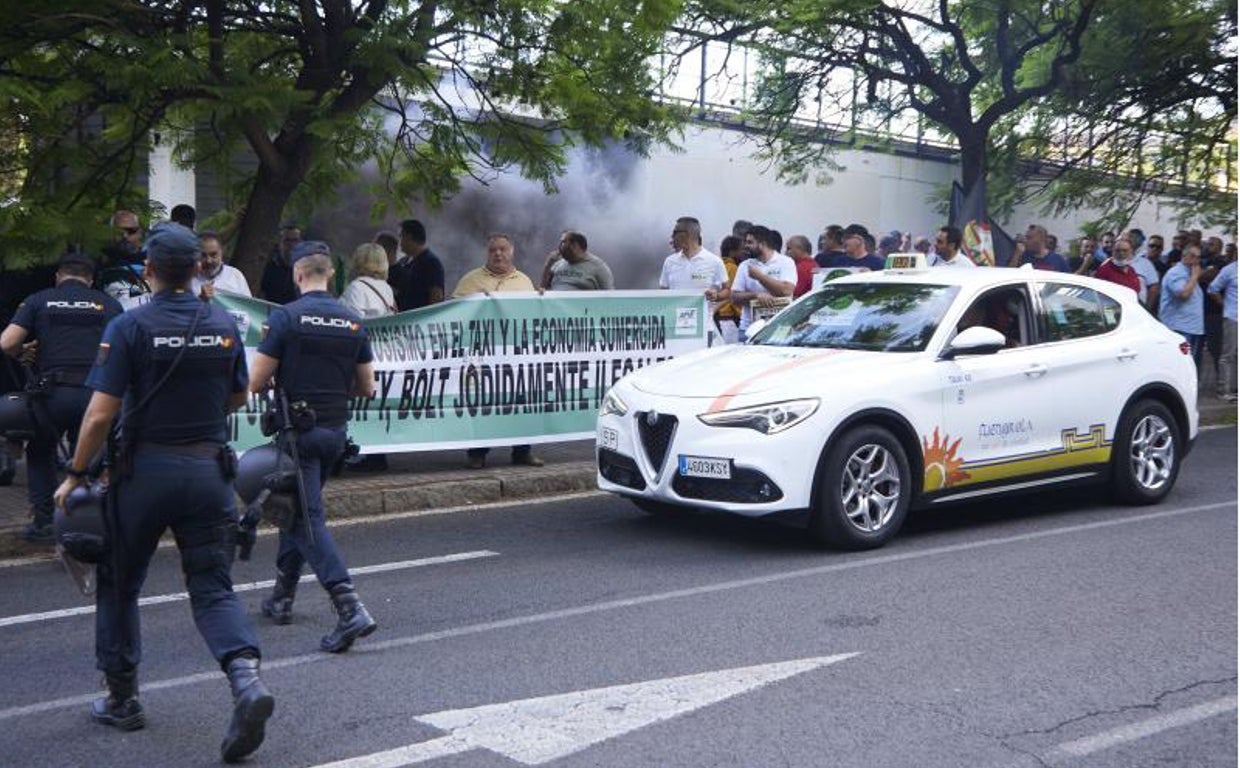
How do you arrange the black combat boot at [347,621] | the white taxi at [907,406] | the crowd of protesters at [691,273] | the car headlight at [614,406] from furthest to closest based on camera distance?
the crowd of protesters at [691,273]
the car headlight at [614,406]
the white taxi at [907,406]
the black combat boot at [347,621]

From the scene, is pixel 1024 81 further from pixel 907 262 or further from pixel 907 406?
pixel 907 406

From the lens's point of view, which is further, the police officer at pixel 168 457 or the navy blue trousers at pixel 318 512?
the navy blue trousers at pixel 318 512

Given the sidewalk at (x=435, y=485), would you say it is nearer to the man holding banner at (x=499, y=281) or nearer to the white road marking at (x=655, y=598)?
the man holding banner at (x=499, y=281)

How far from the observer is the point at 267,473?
6.54 meters

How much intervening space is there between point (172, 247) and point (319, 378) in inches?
58.2

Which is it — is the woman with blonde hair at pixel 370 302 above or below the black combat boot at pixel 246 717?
above

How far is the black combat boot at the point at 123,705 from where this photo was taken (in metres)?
5.43

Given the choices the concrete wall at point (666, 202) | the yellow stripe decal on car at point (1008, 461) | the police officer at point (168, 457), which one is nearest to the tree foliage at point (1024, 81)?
the concrete wall at point (666, 202)

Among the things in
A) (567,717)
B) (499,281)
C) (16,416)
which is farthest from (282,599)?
(499,281)

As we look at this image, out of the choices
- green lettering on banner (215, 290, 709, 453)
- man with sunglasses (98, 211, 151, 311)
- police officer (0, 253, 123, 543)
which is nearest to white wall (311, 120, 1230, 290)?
green lettering on banner (215, 290, 709, 453)

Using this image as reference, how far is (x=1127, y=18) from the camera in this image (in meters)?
17.8

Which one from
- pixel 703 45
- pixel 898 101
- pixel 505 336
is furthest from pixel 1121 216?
pixel 505 336

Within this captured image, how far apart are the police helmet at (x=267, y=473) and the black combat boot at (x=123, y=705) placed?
Answer: 123cm

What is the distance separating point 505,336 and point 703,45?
26.6 feet
